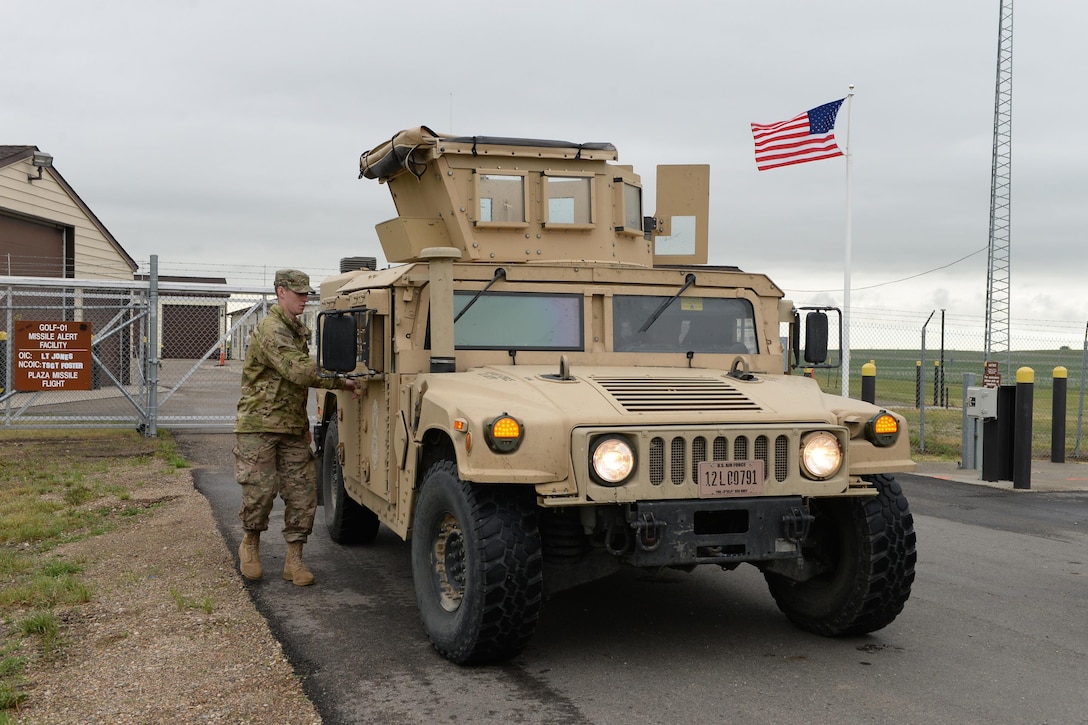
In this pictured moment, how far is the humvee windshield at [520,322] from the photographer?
19.7ft

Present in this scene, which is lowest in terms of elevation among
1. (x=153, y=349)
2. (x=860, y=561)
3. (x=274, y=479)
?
(x=860, y=561)

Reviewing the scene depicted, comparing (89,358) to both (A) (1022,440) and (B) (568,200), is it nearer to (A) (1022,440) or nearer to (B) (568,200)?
(B) (568,200)

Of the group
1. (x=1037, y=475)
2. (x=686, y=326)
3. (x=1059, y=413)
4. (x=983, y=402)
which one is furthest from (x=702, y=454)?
(x=1059, y=413)

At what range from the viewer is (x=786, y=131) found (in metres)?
17.5

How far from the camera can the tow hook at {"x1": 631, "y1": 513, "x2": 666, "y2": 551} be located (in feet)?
15.3

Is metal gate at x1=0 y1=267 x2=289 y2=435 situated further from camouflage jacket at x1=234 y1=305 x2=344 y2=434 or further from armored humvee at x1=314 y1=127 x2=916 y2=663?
armored humvee at x1=314 y1=127 x2=916 y2=663

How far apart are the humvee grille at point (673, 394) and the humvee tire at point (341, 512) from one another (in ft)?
9.96

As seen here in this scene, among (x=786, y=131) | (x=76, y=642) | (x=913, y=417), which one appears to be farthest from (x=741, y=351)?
(x=913, y=417)

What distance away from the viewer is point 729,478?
15.8ft

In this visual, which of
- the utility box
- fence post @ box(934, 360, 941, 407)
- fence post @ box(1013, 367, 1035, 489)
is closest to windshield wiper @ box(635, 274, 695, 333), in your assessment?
fence post @ box(1013, 367, 1035, 489)

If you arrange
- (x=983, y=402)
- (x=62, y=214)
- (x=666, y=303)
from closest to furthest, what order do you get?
(x=666, y=303) → (x=983, y=402) → (x=62, y=214)

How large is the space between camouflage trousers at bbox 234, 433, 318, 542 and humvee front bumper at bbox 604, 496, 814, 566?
8.72 feet

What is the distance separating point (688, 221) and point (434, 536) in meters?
3.60

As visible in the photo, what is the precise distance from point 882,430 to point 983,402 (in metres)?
7.59
